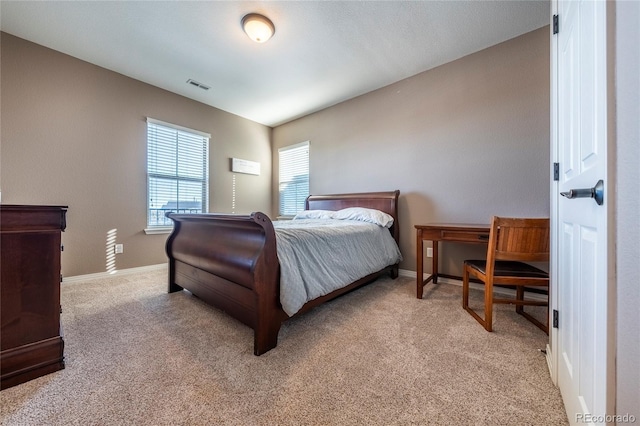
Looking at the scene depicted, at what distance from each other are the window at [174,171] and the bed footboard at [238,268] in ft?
5.37

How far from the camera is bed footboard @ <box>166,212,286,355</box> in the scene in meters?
1.40

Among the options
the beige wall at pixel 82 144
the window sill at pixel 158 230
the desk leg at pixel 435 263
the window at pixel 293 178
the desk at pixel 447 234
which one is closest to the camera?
the desk at pixel 447 234

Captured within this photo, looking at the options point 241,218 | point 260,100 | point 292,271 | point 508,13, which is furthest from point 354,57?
point 292,271

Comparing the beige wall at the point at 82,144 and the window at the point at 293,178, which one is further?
the window at the point at 293,178

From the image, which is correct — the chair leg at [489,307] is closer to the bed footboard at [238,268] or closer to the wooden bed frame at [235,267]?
the wooden bed frame at [235,267]

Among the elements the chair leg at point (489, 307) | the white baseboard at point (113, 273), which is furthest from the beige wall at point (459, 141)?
the white baseboard at point (113, 273)

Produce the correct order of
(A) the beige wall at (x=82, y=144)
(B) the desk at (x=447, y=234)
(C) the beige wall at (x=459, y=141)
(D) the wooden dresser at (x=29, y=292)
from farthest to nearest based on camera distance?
(A) the beige wall at (x=82, y=144)
(C) the beige wall at (x=459, y=141)
(B) the desk at (x=447, y=234)
(D) the wooden dresser at (x=29, y=292)

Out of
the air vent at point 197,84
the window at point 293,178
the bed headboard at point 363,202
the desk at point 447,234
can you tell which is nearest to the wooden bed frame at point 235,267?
the desk at point 447,234

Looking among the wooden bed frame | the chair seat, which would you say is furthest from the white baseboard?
the chair seat

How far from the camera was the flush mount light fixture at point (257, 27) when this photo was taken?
211 centimetres

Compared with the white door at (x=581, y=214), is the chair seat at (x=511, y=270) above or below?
below

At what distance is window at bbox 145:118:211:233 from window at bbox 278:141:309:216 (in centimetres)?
138

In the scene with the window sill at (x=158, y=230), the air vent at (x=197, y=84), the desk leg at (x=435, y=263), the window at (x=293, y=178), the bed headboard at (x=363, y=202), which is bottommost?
the desk leg at (x=435, y=263)

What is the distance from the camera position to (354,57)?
2.69m
